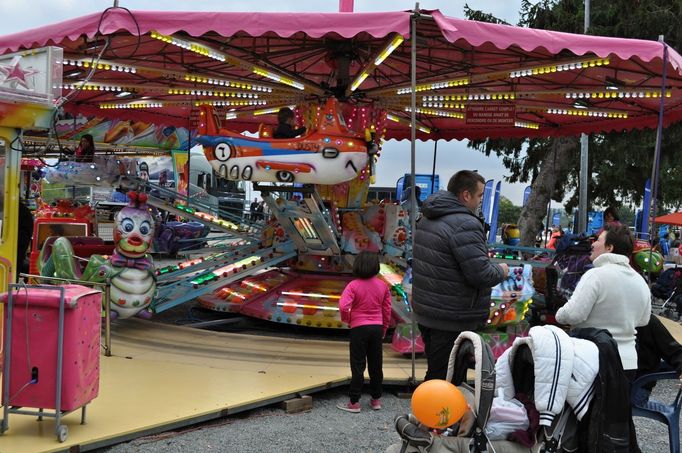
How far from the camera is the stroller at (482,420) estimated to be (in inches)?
131

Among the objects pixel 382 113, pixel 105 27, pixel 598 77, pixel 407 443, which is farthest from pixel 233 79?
pixel 407 443

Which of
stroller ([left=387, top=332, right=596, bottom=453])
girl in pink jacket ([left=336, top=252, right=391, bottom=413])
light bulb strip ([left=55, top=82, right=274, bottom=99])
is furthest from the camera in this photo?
light bulb strip ([left=55, top=82, right=274, bottom=99])

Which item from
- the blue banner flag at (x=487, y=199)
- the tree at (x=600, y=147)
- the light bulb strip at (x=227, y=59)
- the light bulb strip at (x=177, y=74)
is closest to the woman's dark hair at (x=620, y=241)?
the light bulb strip at (x=227, y=59)

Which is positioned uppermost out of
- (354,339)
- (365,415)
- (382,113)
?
(382,113)

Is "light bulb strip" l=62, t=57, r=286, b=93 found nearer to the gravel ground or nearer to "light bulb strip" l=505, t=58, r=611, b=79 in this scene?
"light bulb strip" l=505, t=58, r=611, b=79

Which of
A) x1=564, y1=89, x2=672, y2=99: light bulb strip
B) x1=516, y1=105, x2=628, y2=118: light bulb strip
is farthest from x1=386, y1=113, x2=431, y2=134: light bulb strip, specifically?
x1=564, y1=89, x2=672, y2=99: light bulb strip

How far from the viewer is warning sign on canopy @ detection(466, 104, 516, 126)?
34.6 ft

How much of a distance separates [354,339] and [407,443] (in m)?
2.30

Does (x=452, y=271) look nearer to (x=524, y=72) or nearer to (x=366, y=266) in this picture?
(x=366, y=266)

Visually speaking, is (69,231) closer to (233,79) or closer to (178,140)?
(233,79)

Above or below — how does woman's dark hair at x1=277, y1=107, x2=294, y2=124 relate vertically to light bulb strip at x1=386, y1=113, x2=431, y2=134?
below

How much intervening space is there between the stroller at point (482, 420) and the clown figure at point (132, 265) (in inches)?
193

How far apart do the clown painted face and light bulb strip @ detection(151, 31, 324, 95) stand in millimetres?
2054

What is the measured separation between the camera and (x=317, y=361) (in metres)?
6.98
